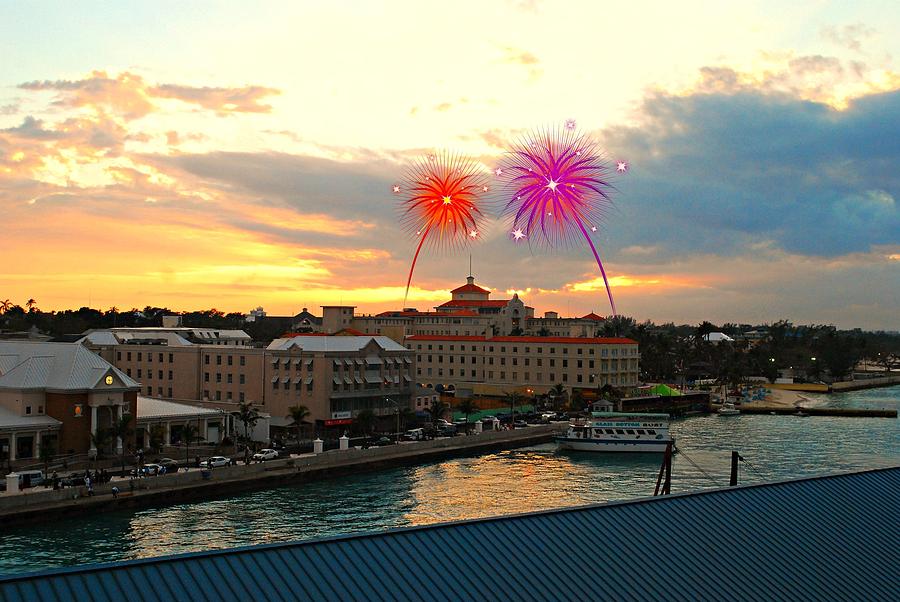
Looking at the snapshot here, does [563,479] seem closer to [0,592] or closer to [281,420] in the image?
[281,420]

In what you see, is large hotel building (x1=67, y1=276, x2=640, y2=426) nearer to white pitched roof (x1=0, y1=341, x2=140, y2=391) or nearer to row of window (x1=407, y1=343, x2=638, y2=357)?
row of window (x1=407, y1=343, x2=638, y2=357)

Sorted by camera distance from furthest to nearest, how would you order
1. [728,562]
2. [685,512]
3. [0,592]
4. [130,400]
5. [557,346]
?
[557,346], [130,400], [685,512], [728,562], [0,592]

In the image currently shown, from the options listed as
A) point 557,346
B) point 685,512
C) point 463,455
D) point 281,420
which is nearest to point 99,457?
point 281,420

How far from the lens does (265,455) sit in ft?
198

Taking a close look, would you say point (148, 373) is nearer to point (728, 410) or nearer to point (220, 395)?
point (220, 395)

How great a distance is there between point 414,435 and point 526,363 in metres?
42.1

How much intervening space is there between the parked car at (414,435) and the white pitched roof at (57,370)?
74.2 feet

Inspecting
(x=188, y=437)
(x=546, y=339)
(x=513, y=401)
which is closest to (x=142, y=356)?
(x=188, y=437)

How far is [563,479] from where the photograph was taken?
60.5 m

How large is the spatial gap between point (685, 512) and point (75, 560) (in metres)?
27.3

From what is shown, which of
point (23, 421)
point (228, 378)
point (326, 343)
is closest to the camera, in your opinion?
point (23, 421)

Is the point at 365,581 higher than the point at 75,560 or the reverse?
higher

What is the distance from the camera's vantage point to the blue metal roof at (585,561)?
15008 mm

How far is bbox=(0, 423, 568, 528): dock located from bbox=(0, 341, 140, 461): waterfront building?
11.0m
